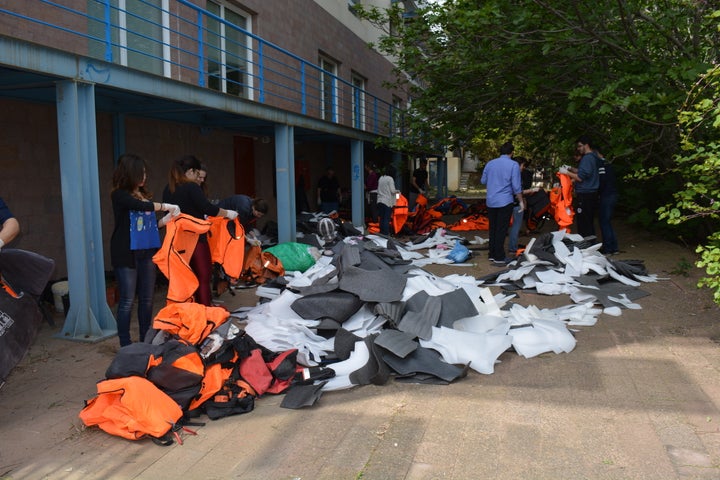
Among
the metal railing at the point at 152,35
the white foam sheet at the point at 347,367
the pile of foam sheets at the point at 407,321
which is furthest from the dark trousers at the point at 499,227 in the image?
the white foam sheet at the point at 347,367

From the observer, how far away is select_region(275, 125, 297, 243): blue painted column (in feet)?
30.5

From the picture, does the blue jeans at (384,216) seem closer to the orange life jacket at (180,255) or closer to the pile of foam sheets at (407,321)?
the pile of foam sheets at (407,321)

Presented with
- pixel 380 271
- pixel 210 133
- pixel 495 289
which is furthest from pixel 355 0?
pixel 380 271

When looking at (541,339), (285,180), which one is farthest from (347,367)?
(285,180)

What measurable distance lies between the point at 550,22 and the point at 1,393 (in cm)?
769

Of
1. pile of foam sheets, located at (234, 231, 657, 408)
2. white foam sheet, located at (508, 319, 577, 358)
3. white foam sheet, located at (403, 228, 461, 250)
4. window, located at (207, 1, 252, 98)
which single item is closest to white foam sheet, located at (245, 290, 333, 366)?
pile of foam sheets, located at (234, 231, 657, 408)

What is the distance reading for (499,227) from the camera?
855 cm

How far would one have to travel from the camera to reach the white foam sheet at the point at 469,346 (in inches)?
166

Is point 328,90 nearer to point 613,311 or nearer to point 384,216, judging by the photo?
point 384,216

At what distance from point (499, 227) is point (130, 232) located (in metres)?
5.51

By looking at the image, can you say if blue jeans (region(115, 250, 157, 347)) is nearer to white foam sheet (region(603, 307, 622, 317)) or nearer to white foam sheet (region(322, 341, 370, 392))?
white foam sheet (region(322, 341, 370, 392))

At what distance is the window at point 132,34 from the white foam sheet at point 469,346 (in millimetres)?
4871

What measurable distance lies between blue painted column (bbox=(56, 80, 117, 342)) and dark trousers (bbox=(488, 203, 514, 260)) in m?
5.46

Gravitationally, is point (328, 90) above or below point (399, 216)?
above
